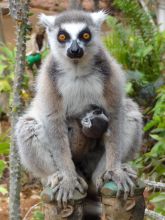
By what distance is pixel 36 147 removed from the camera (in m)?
4.07

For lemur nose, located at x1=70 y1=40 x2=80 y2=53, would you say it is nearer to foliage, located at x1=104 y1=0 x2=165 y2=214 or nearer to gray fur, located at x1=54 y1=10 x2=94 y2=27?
gray fur, located at x1=54 y1=10 x2=94 y2=27

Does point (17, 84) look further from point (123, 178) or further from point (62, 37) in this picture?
point (123, 178)

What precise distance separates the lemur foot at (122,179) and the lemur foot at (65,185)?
0.15 m

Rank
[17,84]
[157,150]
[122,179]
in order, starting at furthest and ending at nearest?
[157,150], [17,84], [122,179]

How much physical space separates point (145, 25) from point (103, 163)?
13.4 feet

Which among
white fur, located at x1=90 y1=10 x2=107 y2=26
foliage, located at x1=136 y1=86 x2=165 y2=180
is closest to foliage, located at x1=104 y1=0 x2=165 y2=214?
foliage, located at x1=136 y1=86 x2=165 y2=180

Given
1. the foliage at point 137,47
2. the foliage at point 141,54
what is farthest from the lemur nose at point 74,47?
the foliage at point 137,47

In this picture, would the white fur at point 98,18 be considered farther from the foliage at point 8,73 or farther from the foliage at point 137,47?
the foliage at point 137,47

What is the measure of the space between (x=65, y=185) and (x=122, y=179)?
41cm

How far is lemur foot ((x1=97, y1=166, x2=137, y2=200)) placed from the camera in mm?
3631

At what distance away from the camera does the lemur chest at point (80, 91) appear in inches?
158

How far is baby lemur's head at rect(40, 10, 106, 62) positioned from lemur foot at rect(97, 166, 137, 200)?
2.86 ft

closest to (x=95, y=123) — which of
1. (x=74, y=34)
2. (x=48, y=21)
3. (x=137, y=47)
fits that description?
(x=74, y=34)

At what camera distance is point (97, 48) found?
4074mm
